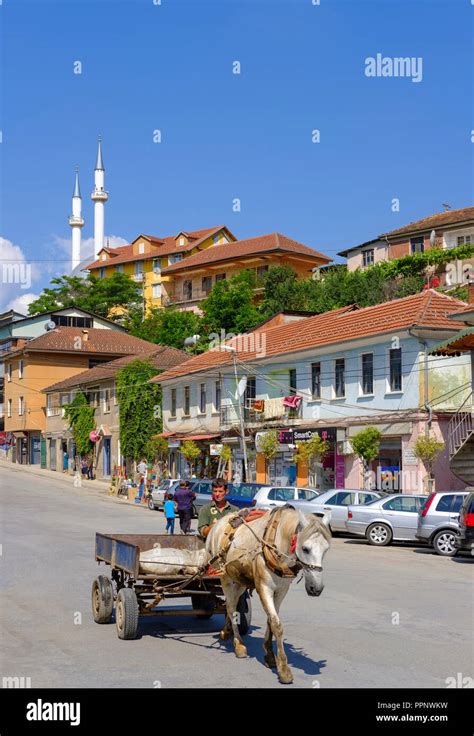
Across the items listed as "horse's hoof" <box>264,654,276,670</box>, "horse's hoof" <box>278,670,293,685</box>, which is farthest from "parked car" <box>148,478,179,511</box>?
"horse's hoof" <box>278,670,293,685</box>

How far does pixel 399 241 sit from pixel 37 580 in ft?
188

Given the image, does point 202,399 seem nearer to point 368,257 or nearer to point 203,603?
point 368,257

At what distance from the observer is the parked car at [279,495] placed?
31.8 meters

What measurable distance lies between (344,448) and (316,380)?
4455mm

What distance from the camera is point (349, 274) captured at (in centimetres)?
6888

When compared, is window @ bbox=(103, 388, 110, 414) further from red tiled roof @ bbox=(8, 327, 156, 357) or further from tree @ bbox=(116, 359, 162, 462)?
red tiled roof @ bbox=(8, 327, 156, 357)

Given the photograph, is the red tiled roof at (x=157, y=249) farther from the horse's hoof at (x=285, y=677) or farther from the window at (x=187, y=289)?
the horse's hoof at (x=285, y=677)

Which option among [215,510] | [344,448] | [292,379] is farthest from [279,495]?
[215,510]

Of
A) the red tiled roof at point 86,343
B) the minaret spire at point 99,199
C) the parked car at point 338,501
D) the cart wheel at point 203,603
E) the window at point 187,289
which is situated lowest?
the cart wheel at point 203,603

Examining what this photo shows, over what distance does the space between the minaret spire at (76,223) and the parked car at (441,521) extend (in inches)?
4304

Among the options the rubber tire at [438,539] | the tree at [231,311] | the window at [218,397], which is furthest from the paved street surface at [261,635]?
the tree at [231,311]

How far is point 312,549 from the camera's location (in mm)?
8969

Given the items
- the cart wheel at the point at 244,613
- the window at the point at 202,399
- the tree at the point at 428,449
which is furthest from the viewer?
the window at the point at 202,399
